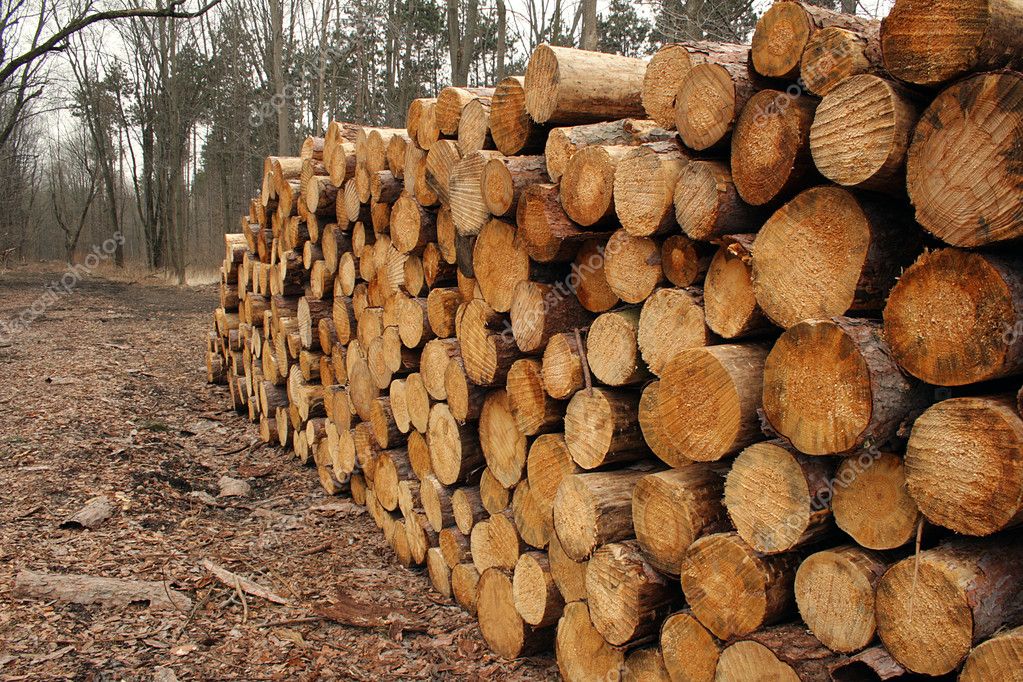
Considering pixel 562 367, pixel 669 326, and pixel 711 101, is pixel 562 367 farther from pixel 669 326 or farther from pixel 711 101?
pixel 711 101

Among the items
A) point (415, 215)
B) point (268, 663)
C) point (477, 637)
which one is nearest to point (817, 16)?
point (415, 215)

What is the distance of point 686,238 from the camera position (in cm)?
227

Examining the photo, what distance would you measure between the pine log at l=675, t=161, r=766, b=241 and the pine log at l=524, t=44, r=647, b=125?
2.82 ft

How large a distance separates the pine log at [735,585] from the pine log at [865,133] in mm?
1026

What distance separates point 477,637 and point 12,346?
309 inches

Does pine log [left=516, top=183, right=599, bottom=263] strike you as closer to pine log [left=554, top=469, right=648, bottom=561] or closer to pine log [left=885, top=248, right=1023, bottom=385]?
pine log [left=554, top=469, right=648, bottom=561]

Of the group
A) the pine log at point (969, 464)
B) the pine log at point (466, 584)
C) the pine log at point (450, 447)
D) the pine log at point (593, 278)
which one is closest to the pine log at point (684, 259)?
the pine log at point (593, 278)

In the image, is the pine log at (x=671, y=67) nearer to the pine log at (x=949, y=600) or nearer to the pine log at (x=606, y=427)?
the pine log at (x=606, y=427)

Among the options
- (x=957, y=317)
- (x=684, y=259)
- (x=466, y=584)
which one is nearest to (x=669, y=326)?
(x=684, y=259)

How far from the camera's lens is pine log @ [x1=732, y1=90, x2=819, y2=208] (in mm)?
1881

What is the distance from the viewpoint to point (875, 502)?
5.70 feet

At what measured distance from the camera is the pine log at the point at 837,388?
5.40 ft

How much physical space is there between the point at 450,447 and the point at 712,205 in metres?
2.03

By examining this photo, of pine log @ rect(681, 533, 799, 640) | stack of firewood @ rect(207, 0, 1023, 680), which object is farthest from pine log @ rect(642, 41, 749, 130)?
pine log @ rect(681, 533, 799, 640)
